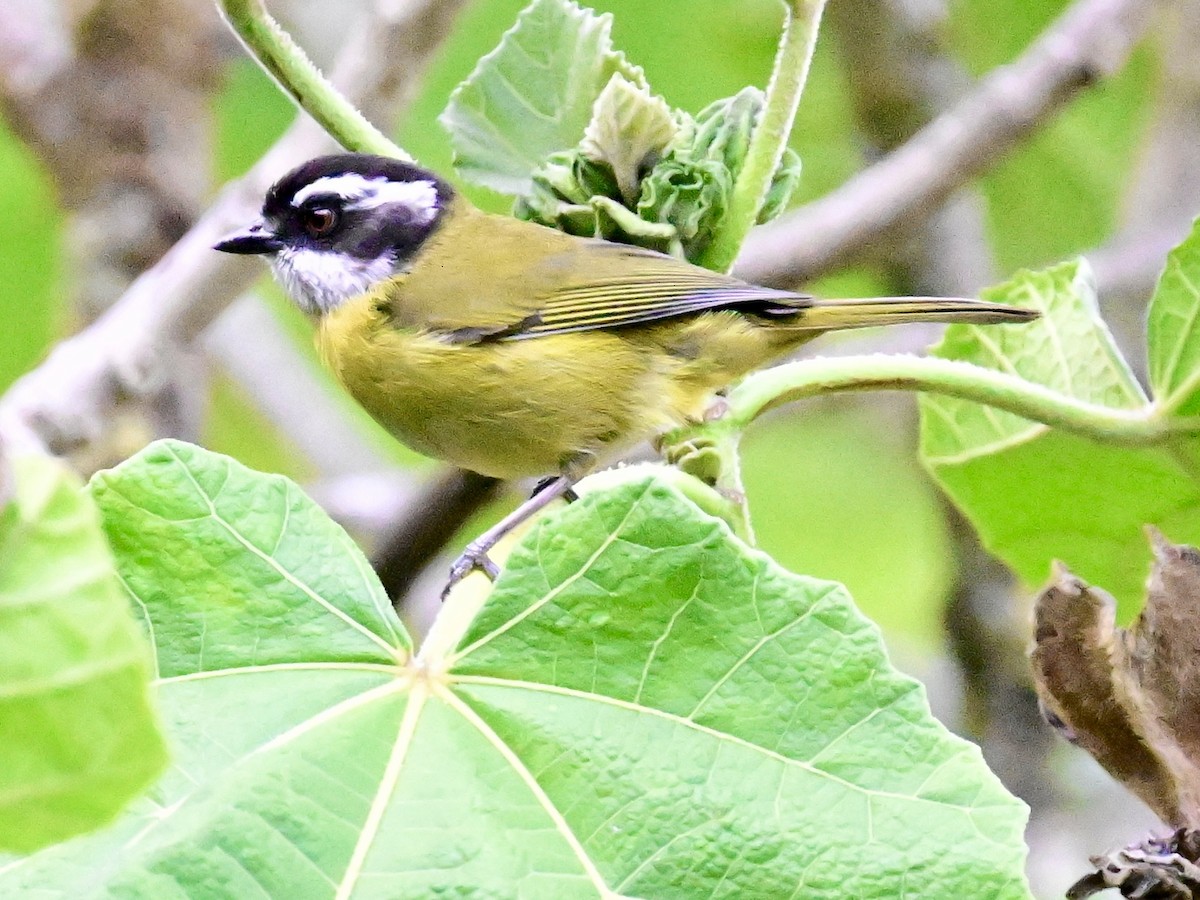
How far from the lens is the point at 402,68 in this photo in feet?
11.7

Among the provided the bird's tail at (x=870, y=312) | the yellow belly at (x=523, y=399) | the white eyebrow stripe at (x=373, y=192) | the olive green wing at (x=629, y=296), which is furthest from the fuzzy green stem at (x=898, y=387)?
the white eyebrow stripe at (x=373, y=192)

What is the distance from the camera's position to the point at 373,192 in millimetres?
3400

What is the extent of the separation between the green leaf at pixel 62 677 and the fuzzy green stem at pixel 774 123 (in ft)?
4.08

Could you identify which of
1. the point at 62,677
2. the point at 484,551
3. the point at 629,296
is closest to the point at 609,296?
the point at 629,296

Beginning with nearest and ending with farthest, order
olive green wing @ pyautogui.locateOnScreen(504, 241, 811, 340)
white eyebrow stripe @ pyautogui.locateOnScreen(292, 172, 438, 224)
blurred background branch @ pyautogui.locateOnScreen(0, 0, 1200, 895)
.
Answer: olive green wing @ pyautogui.locateOnScreen(504, 241, 811, 340) < white eyebrow stripe @ pyautogui.locateOnScreen(292, 172, 438, 224) < blurred background branch @ pyautogui.locateOnScreen(0, 0, 1200, 895)

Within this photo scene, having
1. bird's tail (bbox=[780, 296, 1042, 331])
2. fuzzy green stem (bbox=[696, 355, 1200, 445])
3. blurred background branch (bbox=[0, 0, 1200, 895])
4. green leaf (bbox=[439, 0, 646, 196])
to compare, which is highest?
blurred background branch (bbox=[0, 0, 1200, 895])

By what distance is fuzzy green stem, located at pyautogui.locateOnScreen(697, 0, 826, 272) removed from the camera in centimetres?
208

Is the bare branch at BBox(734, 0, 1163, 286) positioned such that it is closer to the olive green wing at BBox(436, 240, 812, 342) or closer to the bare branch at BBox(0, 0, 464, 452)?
the olive green wing at BBox(436, 240, 812, 342)

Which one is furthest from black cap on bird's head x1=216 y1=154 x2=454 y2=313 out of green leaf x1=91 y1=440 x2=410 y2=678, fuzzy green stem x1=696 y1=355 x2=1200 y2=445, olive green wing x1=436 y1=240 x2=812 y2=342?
green leaf x1=91 y1=440 x2=410 y2=678

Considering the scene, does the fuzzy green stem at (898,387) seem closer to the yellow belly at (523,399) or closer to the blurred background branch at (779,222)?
the yellow belly at (523,399)

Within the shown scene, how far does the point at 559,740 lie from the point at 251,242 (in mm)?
1948

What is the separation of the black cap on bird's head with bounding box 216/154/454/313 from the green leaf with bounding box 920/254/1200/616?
1.31 metres

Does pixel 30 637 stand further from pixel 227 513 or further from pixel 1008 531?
pixel 1008 531

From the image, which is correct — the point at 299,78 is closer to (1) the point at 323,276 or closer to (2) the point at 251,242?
(2) the point at 251,242
